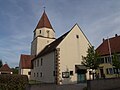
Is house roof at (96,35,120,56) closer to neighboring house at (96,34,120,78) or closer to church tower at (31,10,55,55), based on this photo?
neighboring house at (96,34,120,78)

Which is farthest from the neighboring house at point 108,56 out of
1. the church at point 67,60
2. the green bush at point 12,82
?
the green bush at point 12,82

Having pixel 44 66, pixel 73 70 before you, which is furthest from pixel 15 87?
pixel 44 66

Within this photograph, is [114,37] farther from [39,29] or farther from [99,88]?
[99,88]

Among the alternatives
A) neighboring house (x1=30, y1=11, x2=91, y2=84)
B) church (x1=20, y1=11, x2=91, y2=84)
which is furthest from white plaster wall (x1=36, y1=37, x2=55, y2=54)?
neighboring house (x1=30, y1=11, x2=91, y2=84)

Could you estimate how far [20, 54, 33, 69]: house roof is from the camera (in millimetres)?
47125

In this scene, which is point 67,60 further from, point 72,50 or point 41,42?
point 41,42

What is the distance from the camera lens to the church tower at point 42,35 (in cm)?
4459

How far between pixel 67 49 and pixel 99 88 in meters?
12.3

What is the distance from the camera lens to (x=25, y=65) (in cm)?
4734

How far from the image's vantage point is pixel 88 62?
23953 millimetres

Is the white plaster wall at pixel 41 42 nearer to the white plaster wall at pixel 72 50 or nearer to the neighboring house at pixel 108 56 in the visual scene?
the neighboring house at pixel 108 56

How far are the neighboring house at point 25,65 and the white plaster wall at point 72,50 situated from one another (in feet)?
71.6

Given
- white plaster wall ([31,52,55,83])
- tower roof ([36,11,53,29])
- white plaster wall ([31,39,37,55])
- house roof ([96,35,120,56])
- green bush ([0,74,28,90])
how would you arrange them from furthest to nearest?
white plaster wall ([31,39,37,55]) < tower roof ([36,11,53,29]) < house roof ([96,35,120,56]) < white plaster wall ([31,52,55,83]) < green bush ([0,74,28,90])

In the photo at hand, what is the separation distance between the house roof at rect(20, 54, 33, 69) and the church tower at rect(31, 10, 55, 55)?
4026 mm
